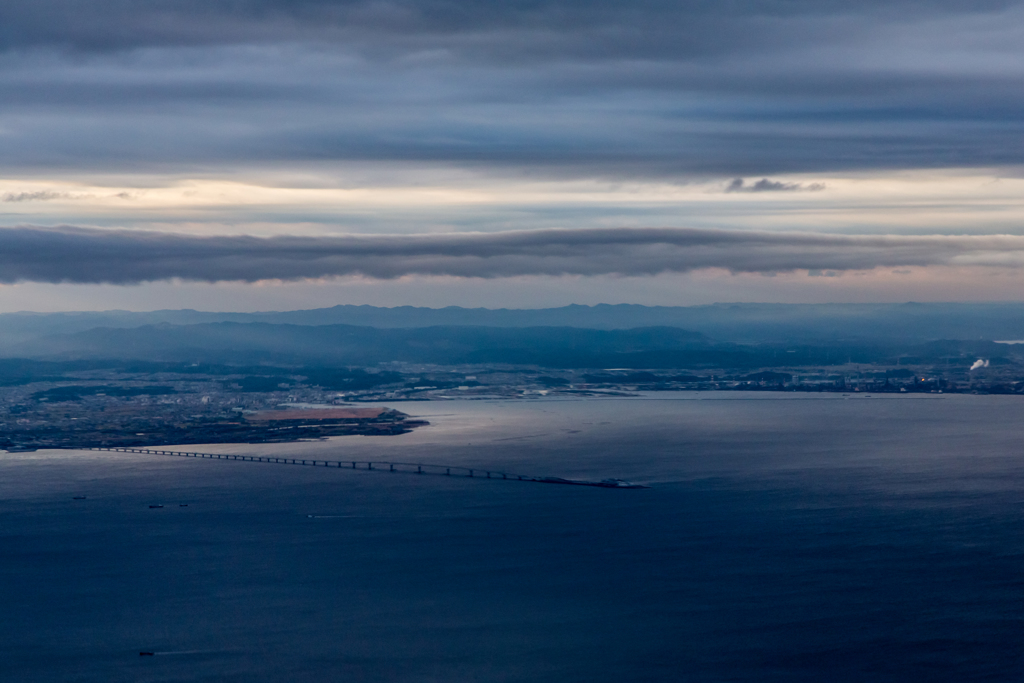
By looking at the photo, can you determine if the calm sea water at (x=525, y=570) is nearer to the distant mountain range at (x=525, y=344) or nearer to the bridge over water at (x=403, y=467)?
the bridge over water at (x=403, y=467)

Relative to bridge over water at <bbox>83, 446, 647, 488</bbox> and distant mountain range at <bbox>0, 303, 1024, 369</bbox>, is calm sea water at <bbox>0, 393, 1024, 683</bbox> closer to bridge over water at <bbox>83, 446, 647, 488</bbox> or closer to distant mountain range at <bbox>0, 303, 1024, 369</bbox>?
bridge over water at <bbox>83, 446, 647, 488</bbox>

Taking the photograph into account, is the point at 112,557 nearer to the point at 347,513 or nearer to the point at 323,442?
the point at 347,513

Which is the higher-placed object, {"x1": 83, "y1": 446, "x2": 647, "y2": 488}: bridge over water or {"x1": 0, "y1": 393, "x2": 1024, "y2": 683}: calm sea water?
{"x1": 83, "y1": 446, "x2": 647, "y2": 488}: bridge over water

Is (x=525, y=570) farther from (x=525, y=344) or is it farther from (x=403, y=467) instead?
(x=525, y=344)

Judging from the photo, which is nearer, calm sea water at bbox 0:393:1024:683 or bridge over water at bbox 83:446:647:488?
calm sea water at bbox 0:393:1024:683

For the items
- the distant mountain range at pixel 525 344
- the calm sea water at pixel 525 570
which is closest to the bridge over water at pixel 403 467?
the calm sea water at pixel 525 570

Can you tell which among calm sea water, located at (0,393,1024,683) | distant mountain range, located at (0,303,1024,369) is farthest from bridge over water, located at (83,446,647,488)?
distant mountain range, located at (0,303,1024,369)
